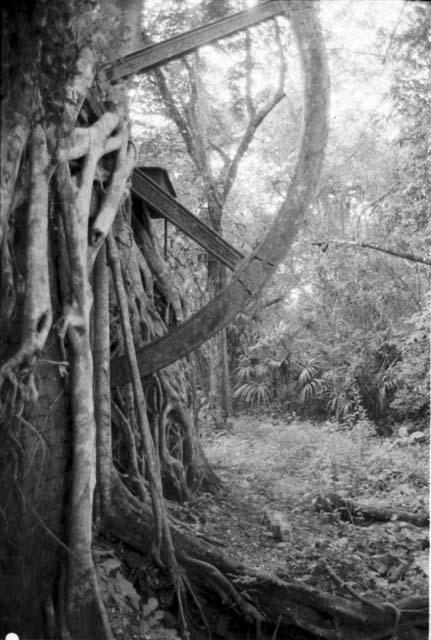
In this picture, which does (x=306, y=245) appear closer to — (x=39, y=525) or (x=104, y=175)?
(x=104, y=175)

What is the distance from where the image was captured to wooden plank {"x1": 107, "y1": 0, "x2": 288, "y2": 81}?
3045 millimetres

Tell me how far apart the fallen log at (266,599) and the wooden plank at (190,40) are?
2.09 meters

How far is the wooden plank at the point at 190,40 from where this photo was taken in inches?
120

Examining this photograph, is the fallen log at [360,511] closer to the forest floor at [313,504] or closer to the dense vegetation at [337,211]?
the forest floor at [313,504]

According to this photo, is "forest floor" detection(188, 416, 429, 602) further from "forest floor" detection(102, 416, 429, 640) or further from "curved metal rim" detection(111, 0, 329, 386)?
"curved metal rim" detection(111, 0, 329, 386)

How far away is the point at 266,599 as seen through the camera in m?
2.65

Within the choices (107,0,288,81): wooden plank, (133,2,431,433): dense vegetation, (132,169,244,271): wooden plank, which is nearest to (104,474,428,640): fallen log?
(132,169,244,271): wooden plank

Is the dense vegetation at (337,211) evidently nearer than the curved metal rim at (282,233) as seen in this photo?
No

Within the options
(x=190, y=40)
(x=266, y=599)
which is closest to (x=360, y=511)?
(x=266, y=599)

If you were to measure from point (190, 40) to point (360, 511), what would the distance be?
299 cm

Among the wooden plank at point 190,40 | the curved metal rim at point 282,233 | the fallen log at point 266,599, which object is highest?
the wooden plank at point 190,40

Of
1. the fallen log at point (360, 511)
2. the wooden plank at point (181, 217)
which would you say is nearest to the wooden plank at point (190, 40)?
the wooden plank at point (181, 217)

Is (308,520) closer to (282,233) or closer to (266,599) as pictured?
(266,599)

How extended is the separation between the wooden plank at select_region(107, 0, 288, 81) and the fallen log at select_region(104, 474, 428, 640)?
2.09 m
